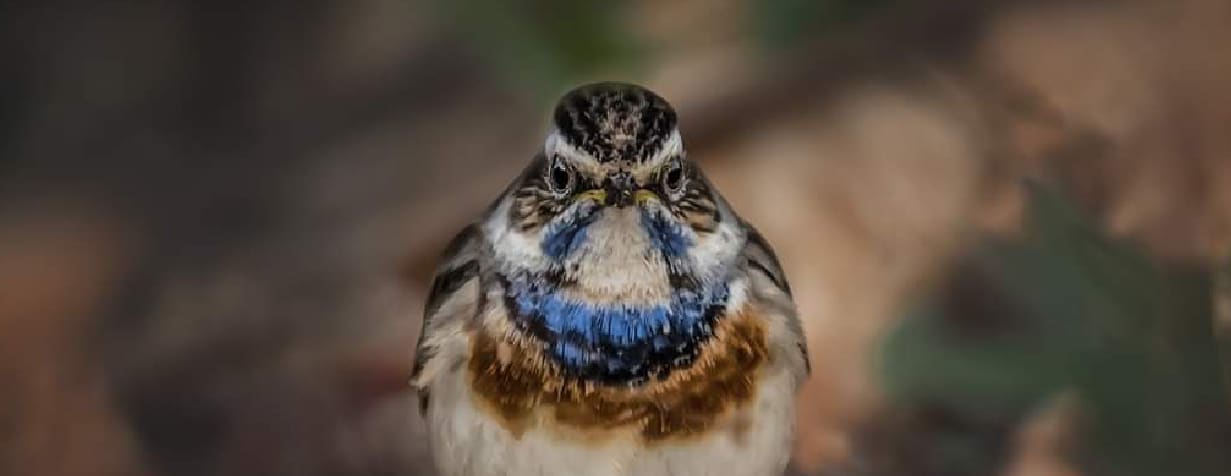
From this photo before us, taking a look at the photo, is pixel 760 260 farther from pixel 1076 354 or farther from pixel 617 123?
pixel 1076 354

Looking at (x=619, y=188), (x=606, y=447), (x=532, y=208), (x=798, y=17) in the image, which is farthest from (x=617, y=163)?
(x=798, y=17)

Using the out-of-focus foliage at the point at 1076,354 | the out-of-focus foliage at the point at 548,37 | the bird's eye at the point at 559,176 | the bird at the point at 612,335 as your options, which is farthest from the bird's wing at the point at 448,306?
the out-of-focus foliage at the point at 1076,354

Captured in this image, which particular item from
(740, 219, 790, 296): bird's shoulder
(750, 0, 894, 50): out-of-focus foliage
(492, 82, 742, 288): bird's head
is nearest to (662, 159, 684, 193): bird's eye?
(492, 82, 742, 288): bird's head

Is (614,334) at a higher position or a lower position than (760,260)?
lower

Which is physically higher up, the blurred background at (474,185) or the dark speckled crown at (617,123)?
the blurred background at (474,185)

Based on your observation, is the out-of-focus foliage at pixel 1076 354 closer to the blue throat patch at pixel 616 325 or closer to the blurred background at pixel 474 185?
the blurred background at pixel 474 185

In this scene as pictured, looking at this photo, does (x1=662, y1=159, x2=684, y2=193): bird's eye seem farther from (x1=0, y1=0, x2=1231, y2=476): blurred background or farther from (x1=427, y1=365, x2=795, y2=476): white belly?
(x1=0, y1=0, x2=1231, y2=476): blurred background
